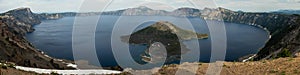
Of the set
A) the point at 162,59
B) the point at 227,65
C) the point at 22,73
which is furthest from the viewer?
the point at 162,59

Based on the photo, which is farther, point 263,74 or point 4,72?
point 263,74

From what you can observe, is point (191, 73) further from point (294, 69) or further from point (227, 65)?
point (294, 69)

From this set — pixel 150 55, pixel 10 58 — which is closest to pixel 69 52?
pixel 150 55

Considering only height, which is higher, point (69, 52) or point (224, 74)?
point (224, 74)

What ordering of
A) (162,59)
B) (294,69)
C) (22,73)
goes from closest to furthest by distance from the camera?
(22,73), (294,69), (162,59)

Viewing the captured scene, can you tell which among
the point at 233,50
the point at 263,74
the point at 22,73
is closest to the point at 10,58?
the point at 22,73

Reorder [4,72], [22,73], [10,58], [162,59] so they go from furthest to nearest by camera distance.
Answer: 1. [162,59]
2. [10,58]
3. [22,73]
4. [4,72]

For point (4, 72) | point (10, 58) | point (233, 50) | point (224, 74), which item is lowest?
point (233, 50)

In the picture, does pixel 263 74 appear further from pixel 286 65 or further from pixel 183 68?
pixel 183 68

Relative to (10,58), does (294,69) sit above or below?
above
